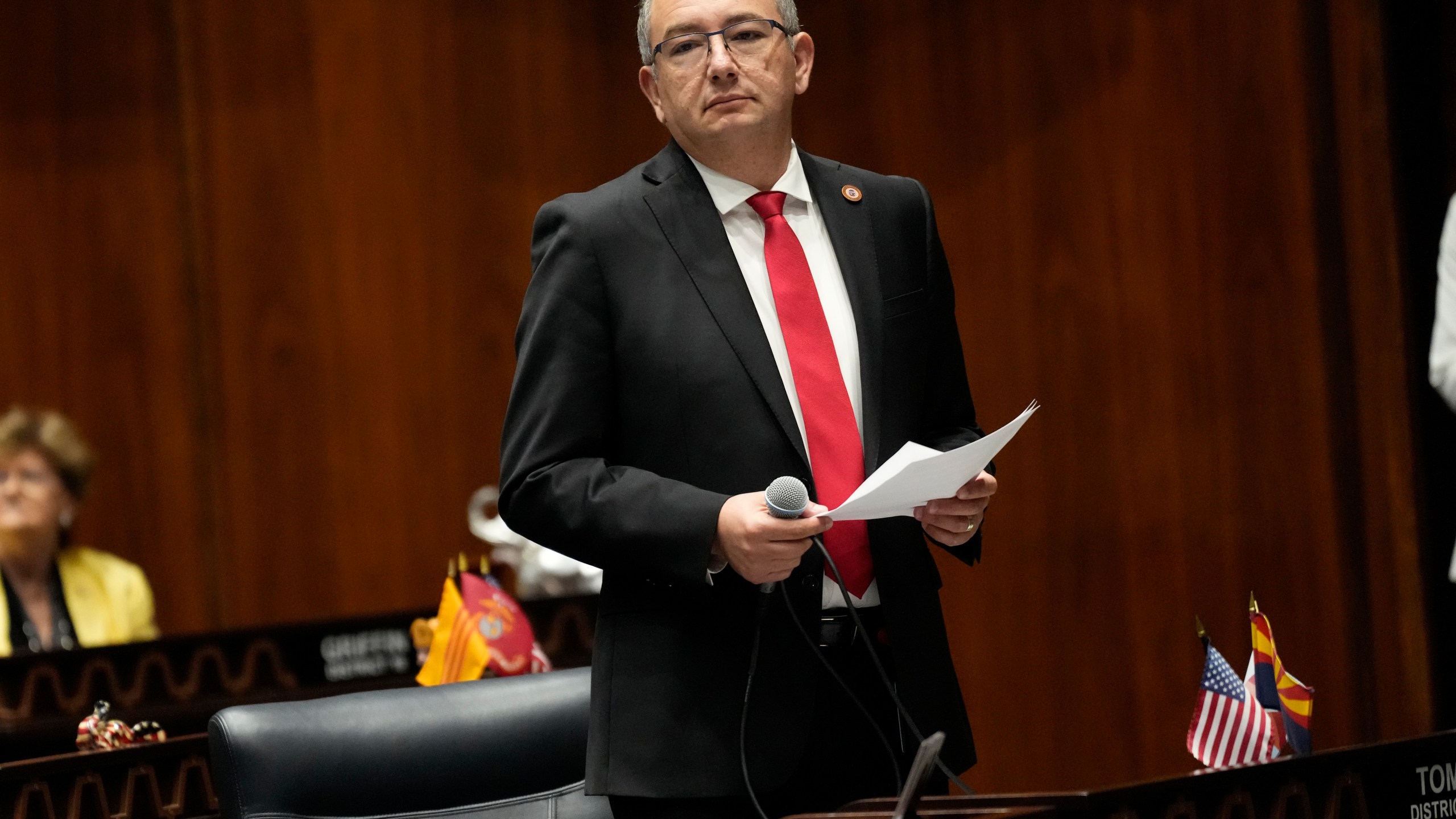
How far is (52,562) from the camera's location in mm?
3988

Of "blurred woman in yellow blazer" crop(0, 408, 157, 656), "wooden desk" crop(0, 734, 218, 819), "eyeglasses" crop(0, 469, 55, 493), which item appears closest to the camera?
"wooden desk" crop(0, 734, 218, 819)

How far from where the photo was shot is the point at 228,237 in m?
5.00

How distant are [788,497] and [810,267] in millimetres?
356

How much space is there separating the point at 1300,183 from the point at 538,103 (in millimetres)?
2755

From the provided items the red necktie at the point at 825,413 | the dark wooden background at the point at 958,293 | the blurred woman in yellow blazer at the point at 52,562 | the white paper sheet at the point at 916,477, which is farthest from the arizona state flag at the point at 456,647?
the dark wooden background at the point at 958,293

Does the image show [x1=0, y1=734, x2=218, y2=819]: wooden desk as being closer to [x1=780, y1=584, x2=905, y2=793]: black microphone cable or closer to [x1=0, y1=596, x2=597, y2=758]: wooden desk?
[x1=0, y1=596, x2=597, y2=758]: wooden desk

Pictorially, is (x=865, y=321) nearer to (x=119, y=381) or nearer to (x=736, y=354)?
(x=736, y=354)

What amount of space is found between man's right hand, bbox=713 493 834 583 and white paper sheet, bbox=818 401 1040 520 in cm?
2

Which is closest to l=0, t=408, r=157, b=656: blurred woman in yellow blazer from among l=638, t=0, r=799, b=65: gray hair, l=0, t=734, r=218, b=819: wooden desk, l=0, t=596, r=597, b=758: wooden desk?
l=0, t=596, r=597, b=758: wooden desk

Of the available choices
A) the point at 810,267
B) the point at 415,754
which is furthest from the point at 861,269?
the point at 415,754

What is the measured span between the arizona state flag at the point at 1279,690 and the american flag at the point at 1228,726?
2 cm

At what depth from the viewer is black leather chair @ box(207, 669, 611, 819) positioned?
174 cm

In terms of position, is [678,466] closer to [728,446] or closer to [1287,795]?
[728,446]

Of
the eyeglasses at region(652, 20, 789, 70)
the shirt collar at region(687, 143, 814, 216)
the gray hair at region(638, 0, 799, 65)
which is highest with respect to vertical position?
the gray hair at region(638, 0, 799, 65)
